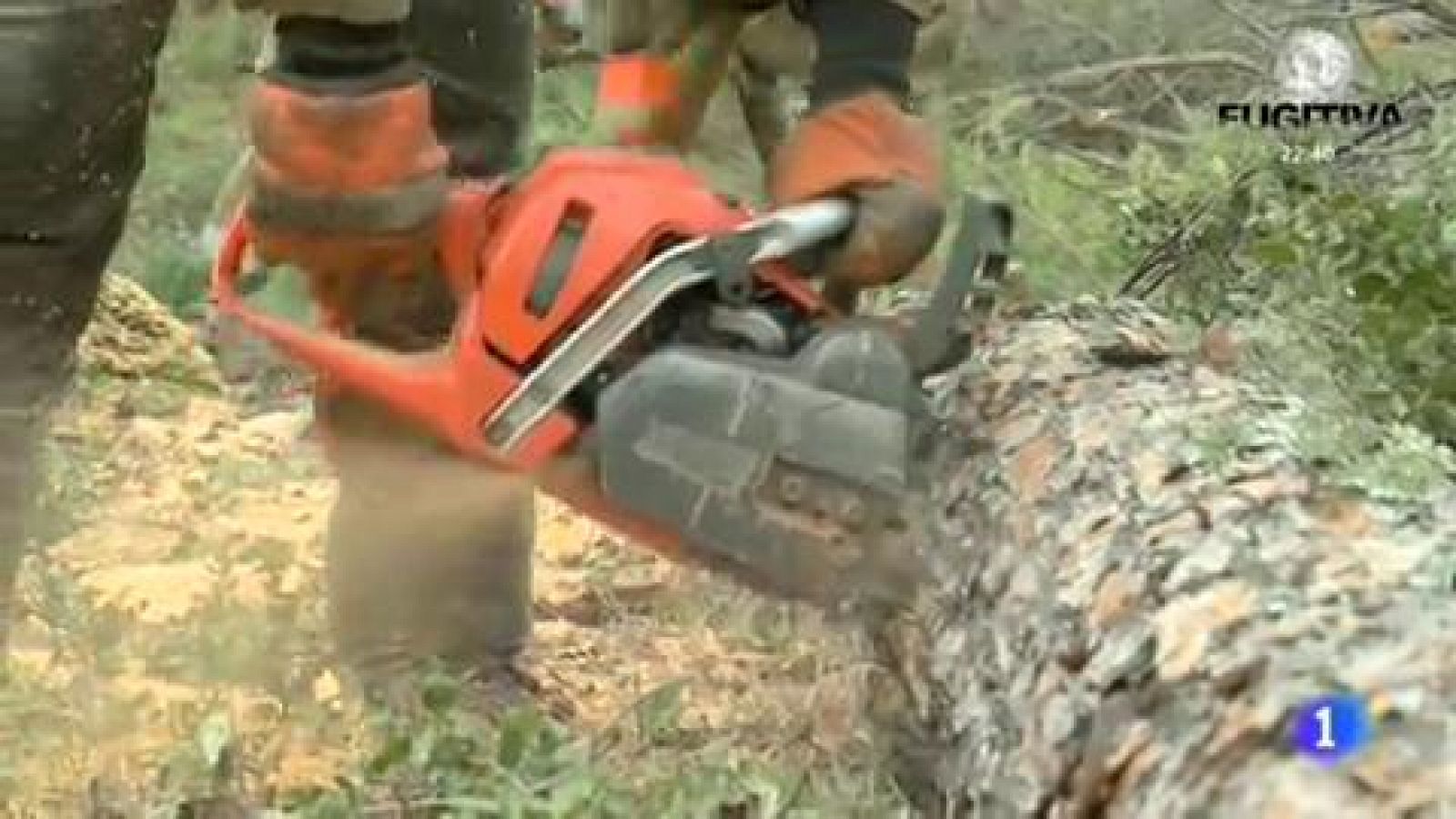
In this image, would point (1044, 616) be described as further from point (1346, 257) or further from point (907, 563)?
point (1346, 257)

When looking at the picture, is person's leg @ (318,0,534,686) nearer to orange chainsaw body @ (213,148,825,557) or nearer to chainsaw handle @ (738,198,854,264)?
orange chainsaw body @ (213,148,825,557)

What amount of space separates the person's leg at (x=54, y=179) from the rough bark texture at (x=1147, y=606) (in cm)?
91

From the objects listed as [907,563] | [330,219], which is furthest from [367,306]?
[907,563]

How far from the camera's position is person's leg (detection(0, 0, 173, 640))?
9.23 ft

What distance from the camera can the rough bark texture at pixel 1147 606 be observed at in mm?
1935

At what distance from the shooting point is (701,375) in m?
2.84

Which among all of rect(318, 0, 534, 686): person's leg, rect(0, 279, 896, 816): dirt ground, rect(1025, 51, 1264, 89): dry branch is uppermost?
rect(1025, 51, 1264, 89): dry branch

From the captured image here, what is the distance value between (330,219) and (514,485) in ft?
1.23

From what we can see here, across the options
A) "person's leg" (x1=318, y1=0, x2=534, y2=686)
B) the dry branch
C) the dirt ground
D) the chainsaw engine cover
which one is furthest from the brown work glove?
the dry branch

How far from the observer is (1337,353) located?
10.6 ft

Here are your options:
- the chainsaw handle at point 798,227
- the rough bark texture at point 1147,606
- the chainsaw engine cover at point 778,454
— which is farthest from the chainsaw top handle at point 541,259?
the rough bark texture at point 1147,606

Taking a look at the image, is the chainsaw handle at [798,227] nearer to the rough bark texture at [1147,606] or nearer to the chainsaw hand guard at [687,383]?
the chainsaw hand guard at [687,383]

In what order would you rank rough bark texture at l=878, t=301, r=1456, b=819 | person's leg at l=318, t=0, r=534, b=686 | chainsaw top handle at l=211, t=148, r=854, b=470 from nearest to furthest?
rough bark texture at l=878, t=301, r=1456, b=819, chainsaw top handle at l=211, t=148, r=854, b=470, person's leg at l=318, t=0, r=534, b=686

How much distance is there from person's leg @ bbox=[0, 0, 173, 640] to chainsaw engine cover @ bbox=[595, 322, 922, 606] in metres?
0.59
